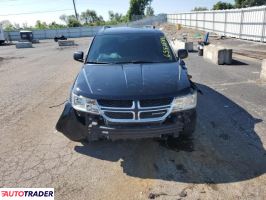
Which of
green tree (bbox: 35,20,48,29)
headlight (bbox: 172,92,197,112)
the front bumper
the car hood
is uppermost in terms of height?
the car hood

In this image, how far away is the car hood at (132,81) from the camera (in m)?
3.74

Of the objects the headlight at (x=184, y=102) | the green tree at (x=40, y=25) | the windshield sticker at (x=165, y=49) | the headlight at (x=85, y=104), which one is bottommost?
the green tree at (x=40, y=25)

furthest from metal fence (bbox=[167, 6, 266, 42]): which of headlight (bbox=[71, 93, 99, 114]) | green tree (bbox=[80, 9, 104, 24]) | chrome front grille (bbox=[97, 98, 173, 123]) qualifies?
green tree (bbox=[80, 9, 104, 24])

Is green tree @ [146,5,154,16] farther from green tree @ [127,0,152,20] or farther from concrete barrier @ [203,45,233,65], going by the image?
concrete barrier @ [203,45,233,65]

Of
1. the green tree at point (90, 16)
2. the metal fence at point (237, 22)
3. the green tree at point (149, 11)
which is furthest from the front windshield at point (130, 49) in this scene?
the green tree at point (90, 16)

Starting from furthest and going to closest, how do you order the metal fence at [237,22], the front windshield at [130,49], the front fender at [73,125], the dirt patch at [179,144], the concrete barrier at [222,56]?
the metal fence at [237,22]
the concrete barrier at [222,56]
the front windshield at [130,49]
the dirt patch at [179,144]
the front fender at [73,125]

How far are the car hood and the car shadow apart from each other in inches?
39.1

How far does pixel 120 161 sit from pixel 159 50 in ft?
7.44

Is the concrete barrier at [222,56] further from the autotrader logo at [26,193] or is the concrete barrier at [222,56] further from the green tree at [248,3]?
the green tree at [248,3]

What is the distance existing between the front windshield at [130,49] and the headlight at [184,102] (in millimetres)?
1234

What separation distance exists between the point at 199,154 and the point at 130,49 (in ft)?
7.51

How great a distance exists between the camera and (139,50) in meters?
5.15

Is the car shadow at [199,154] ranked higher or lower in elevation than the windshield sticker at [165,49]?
lower

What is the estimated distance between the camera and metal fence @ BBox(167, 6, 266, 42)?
20609 millimetres
